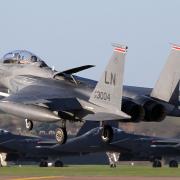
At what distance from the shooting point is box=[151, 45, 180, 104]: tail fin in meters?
38.4

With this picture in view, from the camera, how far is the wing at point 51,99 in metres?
37.8

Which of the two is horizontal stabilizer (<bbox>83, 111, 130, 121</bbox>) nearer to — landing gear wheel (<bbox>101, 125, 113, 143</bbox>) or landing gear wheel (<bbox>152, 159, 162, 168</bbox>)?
landing gear wheel (<bbox>101, 125, 113, 143</bbox>)

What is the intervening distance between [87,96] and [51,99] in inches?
64.0

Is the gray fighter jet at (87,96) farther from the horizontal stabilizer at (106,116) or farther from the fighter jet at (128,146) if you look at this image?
the fighter jet at (128,146)

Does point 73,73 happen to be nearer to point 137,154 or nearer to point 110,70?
point 110,70

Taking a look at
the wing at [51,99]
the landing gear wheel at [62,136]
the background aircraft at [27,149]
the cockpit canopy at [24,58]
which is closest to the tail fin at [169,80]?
the wing at [51,99]

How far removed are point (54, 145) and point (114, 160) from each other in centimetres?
601

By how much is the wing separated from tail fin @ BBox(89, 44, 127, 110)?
1361mm

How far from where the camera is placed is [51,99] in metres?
38.0

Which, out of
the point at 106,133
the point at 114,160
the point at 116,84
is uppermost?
the point at 116,84

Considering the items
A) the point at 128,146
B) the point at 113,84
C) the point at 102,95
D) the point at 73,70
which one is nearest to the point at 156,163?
the point at 128,146

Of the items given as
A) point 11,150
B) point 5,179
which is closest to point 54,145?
point 11,150

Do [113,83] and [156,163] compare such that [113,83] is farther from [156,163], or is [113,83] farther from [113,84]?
[156,163]

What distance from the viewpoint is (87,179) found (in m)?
40.5
